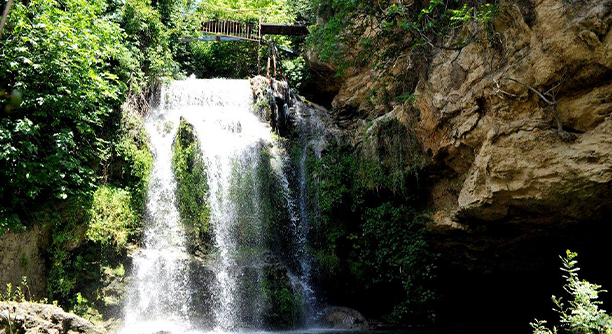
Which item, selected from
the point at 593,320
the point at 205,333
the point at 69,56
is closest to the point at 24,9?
the point at 69,56

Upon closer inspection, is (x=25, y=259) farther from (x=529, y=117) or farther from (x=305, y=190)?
(x=529, y=117)

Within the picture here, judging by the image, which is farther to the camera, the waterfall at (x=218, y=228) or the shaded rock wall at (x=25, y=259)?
the waterfall at (x=218, y=228)

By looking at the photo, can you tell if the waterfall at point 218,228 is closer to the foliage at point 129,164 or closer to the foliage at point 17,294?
the foliage at point 129,164

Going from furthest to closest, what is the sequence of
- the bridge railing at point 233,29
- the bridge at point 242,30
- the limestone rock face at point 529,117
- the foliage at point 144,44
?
the bridge railing at point 233,29, the bridge at point 242,30, the foliage at point 144,44, the limestone rock face at point 529,117

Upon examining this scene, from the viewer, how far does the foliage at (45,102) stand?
7.45 metres

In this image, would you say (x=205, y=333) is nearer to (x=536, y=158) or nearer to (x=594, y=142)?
(x=536, y=158)

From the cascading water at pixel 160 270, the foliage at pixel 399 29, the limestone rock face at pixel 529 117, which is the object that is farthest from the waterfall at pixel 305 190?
the limestone rock face at pixel 529 117

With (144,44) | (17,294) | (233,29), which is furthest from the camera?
(233,29)

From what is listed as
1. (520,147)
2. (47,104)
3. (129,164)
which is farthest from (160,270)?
(520,147)

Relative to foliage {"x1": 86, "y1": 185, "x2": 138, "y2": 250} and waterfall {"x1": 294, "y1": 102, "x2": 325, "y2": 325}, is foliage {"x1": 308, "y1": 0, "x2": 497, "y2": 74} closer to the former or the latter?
waterfall {"x1": 294, "y1": 102, "x2": 325, "y2": 325}

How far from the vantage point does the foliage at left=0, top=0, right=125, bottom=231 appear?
745cm

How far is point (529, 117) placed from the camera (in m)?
6.73

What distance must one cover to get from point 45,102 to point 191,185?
398 cm

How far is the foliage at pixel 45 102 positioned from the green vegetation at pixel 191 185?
94.7 inches
